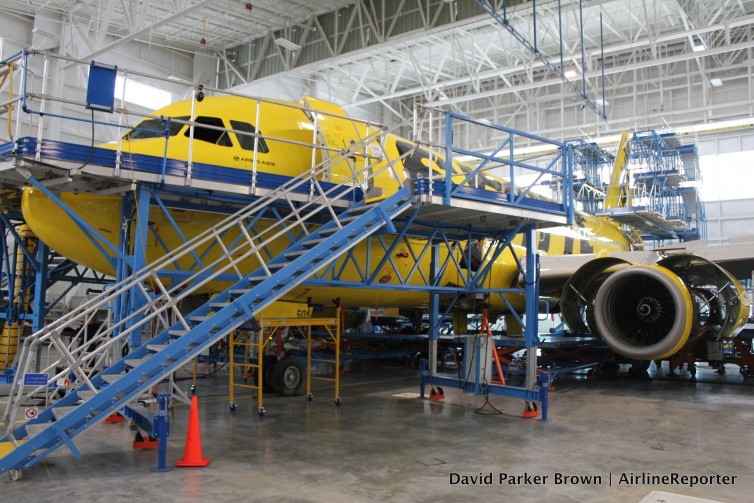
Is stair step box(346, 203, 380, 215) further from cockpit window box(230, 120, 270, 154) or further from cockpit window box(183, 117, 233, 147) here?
cockpit window box(183, 117, 233, 147)

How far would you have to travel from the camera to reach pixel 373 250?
11.4 meters

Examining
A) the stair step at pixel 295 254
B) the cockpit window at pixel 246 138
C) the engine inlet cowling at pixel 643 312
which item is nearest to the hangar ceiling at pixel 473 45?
the cockpit window at pixel 246 138

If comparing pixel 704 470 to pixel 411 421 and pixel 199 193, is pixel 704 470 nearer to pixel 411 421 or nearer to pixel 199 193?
pixel 411 421

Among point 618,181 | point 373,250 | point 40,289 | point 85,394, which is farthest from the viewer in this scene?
point 618,181

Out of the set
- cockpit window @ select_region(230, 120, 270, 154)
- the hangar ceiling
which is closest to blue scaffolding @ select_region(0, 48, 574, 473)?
cockpit window @ select_region(230, 120, 270, 154)

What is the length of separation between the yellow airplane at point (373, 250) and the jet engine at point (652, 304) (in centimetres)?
2

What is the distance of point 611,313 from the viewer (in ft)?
42.1

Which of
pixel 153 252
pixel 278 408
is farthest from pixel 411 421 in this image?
pixel 153 252

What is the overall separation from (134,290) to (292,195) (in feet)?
8.51

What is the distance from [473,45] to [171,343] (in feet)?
76.9

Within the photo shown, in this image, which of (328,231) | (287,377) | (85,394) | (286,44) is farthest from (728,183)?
(85,394)

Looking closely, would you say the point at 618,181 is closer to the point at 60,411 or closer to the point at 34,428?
the point at 60,411

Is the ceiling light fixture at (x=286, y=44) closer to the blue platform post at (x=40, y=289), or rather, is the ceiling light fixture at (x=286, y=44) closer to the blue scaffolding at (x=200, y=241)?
the blue scaffolding at (x=200, y=241)

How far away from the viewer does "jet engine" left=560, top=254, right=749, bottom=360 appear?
39.0ft
